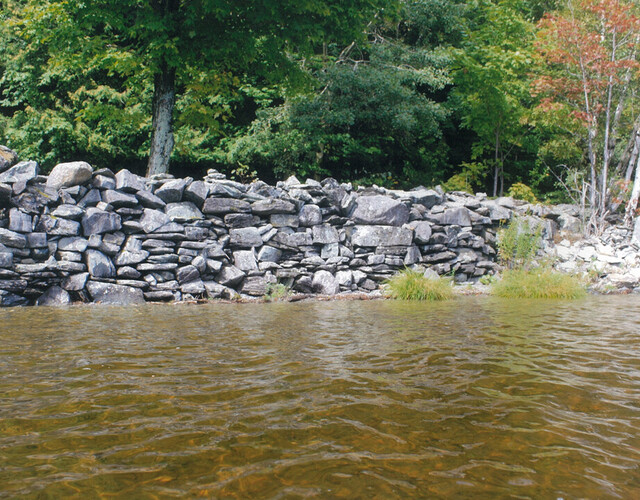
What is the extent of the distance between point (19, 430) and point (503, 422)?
6.78ft

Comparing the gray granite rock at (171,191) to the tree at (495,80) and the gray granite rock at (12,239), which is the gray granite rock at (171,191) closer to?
the gray granite rock at (12,239)

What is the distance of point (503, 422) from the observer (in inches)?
81.0

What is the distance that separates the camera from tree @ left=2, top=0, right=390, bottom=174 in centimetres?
962

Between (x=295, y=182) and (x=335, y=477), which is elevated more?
(x=295, y=182)

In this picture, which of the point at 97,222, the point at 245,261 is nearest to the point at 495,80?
the point at 245,261

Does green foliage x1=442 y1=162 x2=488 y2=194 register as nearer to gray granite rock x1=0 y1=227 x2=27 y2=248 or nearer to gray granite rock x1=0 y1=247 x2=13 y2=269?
gray granite rock x1=0 y1=227 x2=27 y2=248

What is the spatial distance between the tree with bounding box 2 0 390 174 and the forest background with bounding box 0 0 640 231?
0.14 feet

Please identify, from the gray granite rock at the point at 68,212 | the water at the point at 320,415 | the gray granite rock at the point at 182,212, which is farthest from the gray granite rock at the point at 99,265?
the water at the point at 320,415

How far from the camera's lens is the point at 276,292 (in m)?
8.40

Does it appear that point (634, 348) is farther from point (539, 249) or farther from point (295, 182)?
point (539, 249)

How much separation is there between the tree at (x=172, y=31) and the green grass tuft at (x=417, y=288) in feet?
19.2

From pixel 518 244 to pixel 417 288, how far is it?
10.9ft

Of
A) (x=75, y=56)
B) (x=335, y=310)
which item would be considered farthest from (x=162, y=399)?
(x=75, y=56)

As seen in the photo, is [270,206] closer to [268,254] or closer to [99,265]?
[268,254]
